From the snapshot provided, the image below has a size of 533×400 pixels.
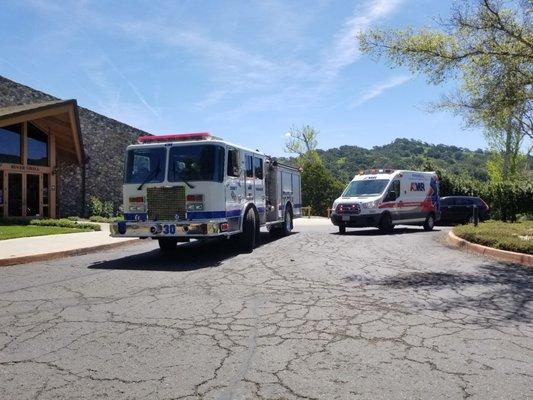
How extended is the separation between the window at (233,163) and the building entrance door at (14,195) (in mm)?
15512

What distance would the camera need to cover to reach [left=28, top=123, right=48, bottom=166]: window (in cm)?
2362

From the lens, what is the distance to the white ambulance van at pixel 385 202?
1703cm

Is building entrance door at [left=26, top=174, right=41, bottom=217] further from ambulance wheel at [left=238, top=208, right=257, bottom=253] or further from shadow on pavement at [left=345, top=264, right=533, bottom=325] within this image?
shadow on pavement at [left=345, top=264, right=533, bottom=325]

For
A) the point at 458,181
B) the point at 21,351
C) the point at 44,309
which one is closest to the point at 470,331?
the point at 21,351

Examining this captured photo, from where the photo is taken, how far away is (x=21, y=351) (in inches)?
177

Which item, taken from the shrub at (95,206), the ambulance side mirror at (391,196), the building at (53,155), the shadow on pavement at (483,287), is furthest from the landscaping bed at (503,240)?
the shrub at (95,206)

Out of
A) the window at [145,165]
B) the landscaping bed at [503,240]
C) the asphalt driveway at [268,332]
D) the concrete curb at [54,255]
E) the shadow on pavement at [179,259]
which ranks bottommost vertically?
the asphalt driveway at [268,332]

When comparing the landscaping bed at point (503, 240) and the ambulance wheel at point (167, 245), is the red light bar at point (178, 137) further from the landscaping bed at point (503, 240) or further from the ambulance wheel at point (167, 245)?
the landscaping bed at point (503, 240)

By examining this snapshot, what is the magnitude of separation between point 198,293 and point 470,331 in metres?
3.70

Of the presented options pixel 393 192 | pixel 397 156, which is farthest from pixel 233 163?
pixel 397 156

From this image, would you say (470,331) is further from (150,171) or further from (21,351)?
(150,171)

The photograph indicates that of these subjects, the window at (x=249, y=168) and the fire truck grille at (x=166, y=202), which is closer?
the fire truck grille at (x=166, y=202)

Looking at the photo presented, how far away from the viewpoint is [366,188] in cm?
1812

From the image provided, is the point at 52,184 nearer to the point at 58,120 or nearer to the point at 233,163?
the point at 58,120
